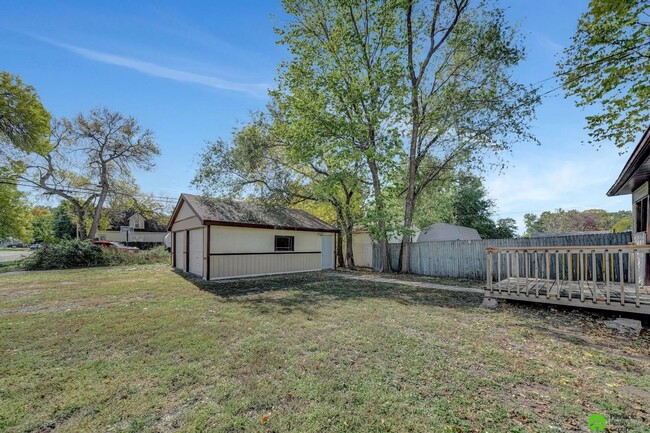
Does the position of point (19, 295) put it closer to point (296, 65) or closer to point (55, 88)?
point (55, 88)

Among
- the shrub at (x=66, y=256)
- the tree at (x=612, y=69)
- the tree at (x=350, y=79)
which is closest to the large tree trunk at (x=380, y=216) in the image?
the tree at (x=350, y=79)

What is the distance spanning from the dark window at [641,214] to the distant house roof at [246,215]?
11.6 m

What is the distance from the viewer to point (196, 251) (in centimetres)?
1327

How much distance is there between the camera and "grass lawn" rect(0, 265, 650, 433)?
257 cm

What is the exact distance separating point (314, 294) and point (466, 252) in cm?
721

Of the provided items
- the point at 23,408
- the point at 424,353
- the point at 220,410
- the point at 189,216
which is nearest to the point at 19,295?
the point at 189,216

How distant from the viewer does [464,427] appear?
7.89ft

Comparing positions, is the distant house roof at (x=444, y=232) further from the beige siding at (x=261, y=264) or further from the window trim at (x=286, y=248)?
the window trim at (x=286, y=248)

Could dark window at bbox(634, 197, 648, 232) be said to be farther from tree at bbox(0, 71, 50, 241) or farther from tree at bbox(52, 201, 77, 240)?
tree at bbox(52, 201, 77, 240)

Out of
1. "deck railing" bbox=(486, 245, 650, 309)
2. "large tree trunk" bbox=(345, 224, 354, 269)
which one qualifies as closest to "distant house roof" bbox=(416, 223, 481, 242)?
"large tree trunk" bbox=(345, 224, 354, 269)

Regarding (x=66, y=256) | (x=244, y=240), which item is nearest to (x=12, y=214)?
(x=66, y=256)

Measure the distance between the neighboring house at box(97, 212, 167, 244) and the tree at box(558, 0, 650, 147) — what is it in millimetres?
37083

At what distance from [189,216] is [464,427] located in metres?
13.4

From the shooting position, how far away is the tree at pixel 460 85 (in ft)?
41.2
